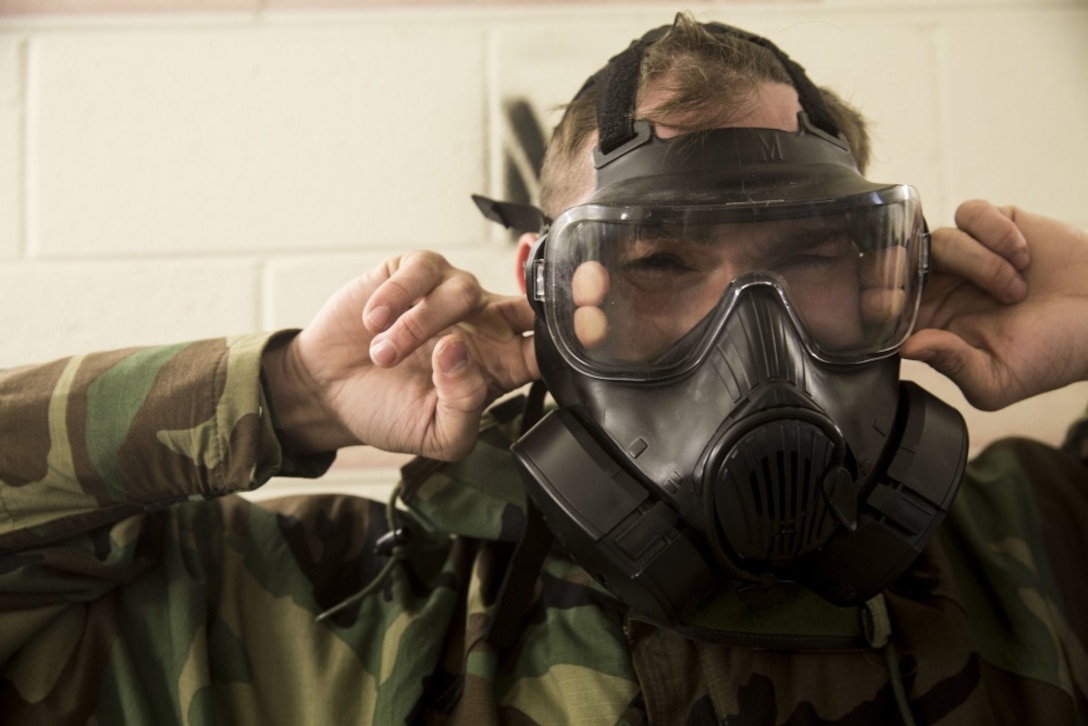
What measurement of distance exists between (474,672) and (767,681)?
1.11 feet

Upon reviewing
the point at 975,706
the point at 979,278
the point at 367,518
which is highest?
the point at 979,278

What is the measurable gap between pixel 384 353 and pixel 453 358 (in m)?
0.09

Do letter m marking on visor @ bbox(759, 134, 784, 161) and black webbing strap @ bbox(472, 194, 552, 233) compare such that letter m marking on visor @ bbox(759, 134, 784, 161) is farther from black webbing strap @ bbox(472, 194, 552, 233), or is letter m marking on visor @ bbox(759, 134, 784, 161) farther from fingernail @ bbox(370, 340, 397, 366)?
fingernail @ bbox(370, 340, 397, 366)

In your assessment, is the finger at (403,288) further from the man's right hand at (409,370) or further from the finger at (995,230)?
the finger at (995,230)

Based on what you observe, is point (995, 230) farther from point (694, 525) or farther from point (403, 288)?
point (403, 288)

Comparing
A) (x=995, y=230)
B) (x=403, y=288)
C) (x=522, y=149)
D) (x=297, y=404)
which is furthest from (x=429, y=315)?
(x=995, y=230)

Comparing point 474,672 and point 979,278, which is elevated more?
point 979,278

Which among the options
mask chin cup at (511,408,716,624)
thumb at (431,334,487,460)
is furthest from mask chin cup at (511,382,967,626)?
thumb at (431,334,487,460)

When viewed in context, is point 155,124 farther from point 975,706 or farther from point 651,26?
point 975,706

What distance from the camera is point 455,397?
1099mm

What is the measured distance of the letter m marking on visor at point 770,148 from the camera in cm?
101

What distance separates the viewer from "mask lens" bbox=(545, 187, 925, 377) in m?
0.99

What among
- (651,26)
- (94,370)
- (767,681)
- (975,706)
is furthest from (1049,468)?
(94,370)

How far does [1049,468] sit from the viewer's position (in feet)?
4.38
